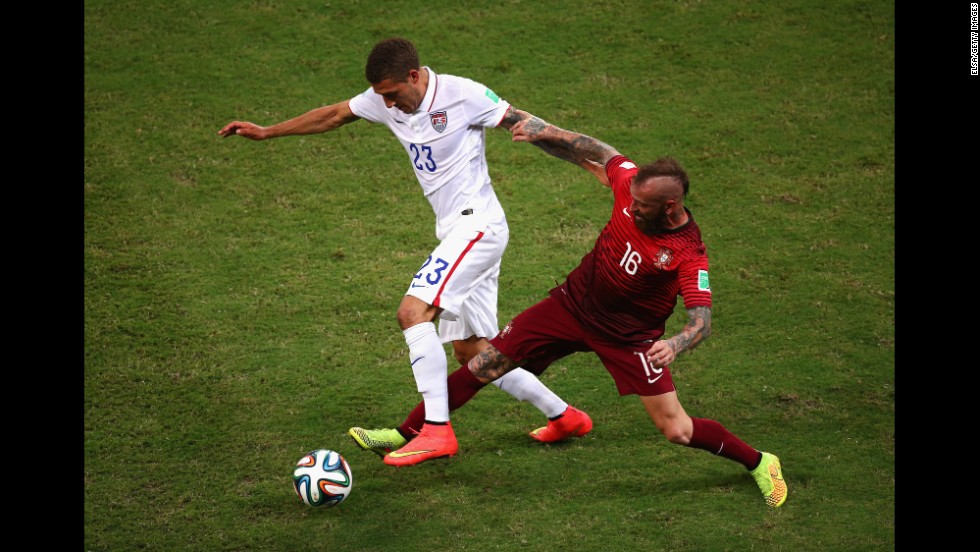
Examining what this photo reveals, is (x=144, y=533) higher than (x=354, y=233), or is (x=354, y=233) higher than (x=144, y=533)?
(x=354, y=233)

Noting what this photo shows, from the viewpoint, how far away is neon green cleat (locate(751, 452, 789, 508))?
5469mm

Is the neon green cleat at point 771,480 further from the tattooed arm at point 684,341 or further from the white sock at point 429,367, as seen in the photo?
the white sock at point 429,367

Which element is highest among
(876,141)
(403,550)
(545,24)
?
(545,24)

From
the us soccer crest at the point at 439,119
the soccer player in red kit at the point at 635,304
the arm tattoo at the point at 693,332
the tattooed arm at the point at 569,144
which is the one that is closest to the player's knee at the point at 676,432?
the soccer player in red kit at the point at 635,304

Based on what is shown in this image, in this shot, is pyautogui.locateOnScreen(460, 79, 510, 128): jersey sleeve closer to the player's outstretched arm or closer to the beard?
the player's outstretched arm

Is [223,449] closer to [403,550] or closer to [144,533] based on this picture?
[144,533]

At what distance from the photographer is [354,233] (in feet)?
27.8

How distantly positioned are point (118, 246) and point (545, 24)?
505 cm

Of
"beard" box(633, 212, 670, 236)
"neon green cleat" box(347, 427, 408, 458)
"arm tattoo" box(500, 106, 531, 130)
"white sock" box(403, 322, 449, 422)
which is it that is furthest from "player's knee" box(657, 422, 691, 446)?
"arm tattoo" box(500, 106, 531, 130)

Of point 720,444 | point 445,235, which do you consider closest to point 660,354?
point 720,444

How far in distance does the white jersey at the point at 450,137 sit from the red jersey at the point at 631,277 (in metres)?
0.76

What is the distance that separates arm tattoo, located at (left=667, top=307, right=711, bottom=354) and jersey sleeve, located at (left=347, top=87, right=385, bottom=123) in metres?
2.21

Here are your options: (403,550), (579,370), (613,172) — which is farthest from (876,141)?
(403,550)

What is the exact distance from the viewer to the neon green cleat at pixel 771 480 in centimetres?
547
